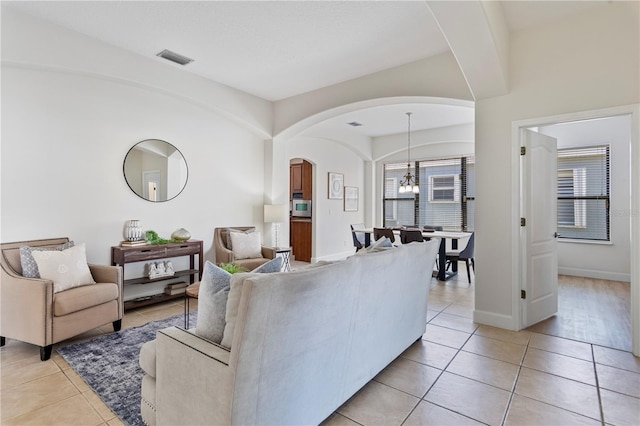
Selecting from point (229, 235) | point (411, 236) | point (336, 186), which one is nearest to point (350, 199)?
point (336, 186)

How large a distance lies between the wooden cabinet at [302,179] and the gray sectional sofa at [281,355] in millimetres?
5384

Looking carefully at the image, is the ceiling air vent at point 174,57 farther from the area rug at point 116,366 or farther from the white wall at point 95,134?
the area rug at point 116,366

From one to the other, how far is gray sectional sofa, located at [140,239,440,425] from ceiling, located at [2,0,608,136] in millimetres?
2407

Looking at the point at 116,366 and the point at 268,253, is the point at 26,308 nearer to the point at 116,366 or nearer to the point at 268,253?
the point at 116,366

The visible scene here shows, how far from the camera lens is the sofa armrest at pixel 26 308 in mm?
2586

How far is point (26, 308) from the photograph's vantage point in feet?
8.69

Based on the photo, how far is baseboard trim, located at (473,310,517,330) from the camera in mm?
3314

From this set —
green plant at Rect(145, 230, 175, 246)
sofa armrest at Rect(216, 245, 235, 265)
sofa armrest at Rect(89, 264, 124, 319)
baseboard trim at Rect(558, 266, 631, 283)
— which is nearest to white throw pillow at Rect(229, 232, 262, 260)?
sofa armrest at Rect(216, 245, 235, 265)

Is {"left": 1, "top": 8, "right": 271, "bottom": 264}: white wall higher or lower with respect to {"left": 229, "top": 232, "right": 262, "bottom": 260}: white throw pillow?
higher

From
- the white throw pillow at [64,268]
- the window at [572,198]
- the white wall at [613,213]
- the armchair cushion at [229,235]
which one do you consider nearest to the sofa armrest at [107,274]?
the white throw pillow at [64,268]

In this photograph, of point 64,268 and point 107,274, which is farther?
point 107,274

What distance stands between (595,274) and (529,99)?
412 centimetres

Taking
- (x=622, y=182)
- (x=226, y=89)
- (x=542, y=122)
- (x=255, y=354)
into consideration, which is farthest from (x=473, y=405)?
(x=622, y=182)

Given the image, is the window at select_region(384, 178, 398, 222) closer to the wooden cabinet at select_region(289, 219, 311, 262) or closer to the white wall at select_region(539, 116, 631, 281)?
the wooden cabinet at select_region(289, 219, 311, 262)
